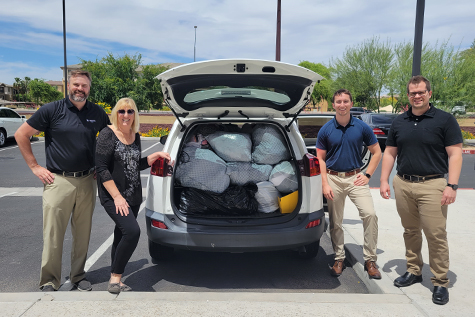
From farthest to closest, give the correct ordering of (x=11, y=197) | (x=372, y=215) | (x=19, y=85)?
(x=19, y=85)
(x=11, y=197)
(x=372, y=215)

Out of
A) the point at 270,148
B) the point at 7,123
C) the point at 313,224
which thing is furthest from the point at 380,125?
the point at 7,123

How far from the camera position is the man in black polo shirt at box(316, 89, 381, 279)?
367 centimetres

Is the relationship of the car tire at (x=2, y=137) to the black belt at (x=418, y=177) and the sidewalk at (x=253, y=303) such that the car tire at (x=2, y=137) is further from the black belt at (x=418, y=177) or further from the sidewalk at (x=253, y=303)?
the black belt at (x=418, y=177)

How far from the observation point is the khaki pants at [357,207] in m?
3.65

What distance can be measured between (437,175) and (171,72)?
2367 mm

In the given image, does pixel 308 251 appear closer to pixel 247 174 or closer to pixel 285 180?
pixel 285 180

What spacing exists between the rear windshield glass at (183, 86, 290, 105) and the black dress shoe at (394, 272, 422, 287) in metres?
1.97

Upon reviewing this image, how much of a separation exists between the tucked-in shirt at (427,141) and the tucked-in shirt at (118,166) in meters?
2.33

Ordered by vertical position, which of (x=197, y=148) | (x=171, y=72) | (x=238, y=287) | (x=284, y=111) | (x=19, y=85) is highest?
(x=19, y=85)

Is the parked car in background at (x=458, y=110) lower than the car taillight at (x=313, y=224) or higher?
higher

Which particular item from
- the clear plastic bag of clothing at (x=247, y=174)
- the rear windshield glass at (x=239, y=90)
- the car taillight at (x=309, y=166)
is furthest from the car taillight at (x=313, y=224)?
the rear windshield glass at (x=239, y=90)

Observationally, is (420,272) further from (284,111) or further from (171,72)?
(171,72)

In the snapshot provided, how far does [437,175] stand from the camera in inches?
127

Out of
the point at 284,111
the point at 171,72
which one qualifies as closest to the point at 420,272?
the point at 284,111
